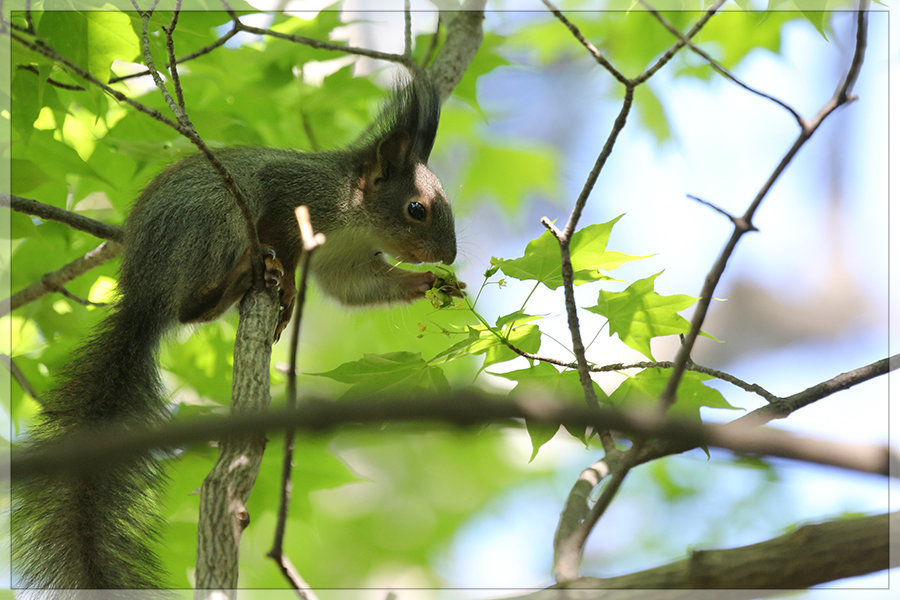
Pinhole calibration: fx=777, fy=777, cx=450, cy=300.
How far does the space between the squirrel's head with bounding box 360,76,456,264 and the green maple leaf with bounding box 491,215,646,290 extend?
1.77m

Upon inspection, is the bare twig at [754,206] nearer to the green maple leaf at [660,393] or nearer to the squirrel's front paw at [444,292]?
the green maple leaf at [660,393]

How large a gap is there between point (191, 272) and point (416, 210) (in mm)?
1305

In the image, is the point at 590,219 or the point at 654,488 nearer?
the point at 654,488

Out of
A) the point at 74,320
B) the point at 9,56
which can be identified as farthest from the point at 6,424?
the point at 9,56

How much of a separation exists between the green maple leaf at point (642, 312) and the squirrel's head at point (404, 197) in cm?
184

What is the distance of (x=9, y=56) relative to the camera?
2.80 metres

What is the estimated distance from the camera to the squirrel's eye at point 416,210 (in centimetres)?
422

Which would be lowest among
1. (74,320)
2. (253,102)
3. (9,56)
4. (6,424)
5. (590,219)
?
(6,424)

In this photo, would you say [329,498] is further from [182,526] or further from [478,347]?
[478,347]

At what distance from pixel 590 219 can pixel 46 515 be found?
8708mm

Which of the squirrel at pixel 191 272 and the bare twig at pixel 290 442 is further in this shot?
the squirrel at pixel 191 272

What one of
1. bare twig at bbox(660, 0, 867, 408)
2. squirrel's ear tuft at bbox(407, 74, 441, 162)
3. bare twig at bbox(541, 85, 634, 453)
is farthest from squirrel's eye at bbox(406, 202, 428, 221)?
bare twig at bbox(660, 0, 867, 408)

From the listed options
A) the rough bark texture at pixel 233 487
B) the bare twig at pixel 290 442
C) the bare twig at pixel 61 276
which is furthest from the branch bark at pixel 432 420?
the bare twig at pixel 61 276

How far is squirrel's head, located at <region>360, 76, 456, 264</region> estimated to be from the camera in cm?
423
